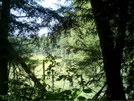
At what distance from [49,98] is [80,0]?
151 inches

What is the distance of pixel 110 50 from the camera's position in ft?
12.1

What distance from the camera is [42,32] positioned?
523cm

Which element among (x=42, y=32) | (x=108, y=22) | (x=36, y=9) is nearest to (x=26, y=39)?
(x=42, y=32)

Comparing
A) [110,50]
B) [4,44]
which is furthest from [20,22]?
[110,50]

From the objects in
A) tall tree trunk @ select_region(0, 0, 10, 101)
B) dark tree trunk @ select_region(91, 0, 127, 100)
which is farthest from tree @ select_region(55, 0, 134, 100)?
tall tree trunk @ select_region(0, 0, 10, 101)

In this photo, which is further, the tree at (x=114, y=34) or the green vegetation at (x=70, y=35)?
the green vegetation at (x=70, y=35)

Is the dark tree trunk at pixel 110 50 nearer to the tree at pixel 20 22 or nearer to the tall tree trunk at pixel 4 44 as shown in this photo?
the tree at pixel 20 22

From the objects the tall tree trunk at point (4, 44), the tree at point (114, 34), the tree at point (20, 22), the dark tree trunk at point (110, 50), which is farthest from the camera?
the tree at point (20, 22)

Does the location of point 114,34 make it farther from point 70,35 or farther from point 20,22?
point 20,22

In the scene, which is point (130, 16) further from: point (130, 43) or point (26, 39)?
point (26, 39)

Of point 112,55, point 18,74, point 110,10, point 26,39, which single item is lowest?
point 18,74

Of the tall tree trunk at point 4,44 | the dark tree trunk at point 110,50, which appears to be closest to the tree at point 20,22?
the tall tree trunk at point 4,44

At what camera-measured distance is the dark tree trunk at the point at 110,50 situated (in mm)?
3484

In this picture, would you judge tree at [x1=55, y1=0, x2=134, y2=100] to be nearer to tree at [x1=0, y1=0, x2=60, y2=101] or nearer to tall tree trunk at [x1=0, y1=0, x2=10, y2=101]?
tree at [x1=0, y1=0, x2=60, y2=101]
